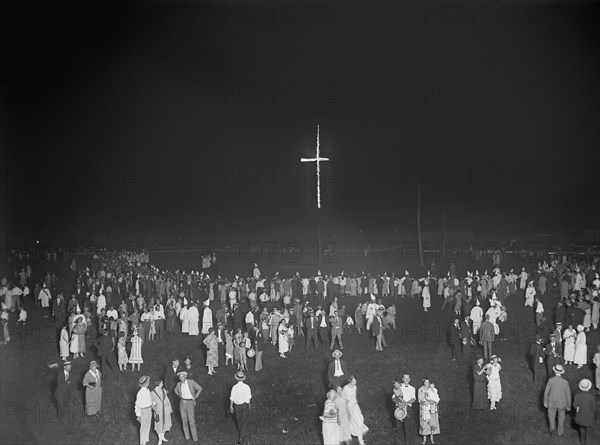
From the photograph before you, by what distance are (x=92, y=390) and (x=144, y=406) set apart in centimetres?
223

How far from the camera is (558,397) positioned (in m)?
13.4

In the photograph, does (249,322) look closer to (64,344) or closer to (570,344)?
(64,344)

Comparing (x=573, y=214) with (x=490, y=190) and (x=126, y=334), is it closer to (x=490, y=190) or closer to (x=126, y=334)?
(x=490, y=190)

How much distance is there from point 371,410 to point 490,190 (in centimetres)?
5268

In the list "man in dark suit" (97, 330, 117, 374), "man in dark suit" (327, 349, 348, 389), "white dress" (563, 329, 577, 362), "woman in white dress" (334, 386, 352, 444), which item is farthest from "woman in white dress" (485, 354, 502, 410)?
"man in dark suit" (97, 330, 117, 374)

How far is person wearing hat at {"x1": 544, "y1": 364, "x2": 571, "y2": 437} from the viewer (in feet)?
43.8

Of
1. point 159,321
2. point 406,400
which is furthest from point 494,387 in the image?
point 159,321

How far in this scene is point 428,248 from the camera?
5022 cm

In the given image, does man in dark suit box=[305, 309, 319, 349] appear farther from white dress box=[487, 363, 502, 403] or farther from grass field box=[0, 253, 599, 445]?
white dress box=[487, 363, 502, 403]

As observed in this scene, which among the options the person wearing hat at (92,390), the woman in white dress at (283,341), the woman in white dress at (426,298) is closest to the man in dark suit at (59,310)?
the person wearing hat at (92,390)

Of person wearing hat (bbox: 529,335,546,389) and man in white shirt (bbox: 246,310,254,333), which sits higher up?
man in white shirt (bbox: 246,310,254,333)

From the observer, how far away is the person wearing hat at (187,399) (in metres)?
13.1

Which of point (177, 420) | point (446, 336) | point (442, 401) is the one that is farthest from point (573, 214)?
point (177, 420)

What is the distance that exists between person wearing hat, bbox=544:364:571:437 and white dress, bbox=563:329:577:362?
4.64 metres
